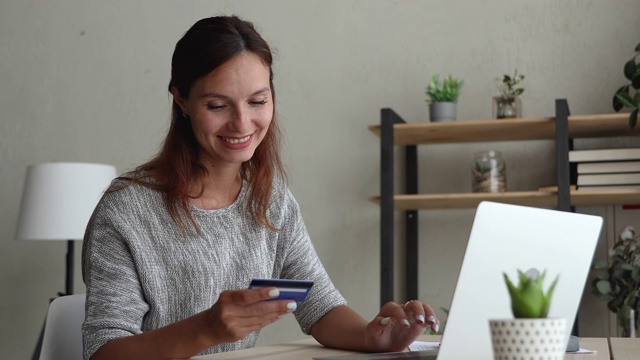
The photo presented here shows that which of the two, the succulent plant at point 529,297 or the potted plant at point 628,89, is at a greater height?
the potted plant at point 628,89

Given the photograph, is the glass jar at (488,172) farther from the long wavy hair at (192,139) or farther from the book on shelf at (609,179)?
the long wavy hair at (192,139)

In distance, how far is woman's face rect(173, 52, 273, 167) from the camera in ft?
5.38

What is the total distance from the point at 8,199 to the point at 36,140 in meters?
0.32

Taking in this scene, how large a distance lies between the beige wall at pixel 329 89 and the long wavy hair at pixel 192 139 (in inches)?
75.8

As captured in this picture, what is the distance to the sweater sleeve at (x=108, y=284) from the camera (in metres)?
1.46

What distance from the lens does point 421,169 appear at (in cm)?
370

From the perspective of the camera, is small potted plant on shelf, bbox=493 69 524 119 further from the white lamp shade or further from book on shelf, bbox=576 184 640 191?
the white lamp shade

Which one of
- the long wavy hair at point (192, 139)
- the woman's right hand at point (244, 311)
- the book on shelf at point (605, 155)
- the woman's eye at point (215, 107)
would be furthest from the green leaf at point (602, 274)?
the woman's right hand at point (244, 311)

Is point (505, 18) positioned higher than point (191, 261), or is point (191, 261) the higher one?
point (505, 18)

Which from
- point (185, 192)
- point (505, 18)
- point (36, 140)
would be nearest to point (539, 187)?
point (505, 18)

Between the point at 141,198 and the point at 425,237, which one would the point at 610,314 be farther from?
the point at 141,198

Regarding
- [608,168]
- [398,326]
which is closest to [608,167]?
[608,168]

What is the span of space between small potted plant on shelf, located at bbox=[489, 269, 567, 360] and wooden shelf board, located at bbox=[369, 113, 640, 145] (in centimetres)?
234

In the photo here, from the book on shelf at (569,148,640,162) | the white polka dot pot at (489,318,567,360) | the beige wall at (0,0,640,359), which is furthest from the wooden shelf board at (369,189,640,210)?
the white polka dot pot at (489,318,567,360)
